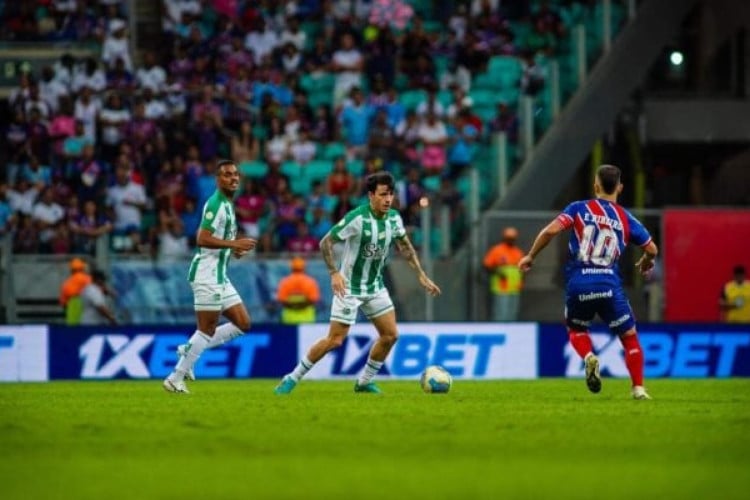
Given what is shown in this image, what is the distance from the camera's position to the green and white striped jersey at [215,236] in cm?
1695

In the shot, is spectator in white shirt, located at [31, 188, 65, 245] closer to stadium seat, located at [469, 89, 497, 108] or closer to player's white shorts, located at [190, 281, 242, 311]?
stadium seat, located at [469, 89, 497, 108]

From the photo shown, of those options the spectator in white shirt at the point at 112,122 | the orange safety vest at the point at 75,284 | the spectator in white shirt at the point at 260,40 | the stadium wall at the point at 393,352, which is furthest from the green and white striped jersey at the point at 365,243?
the spectator in white shirt at the point at 260,40

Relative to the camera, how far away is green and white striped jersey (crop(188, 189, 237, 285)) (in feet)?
55.6

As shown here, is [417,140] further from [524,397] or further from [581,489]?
[581,489]

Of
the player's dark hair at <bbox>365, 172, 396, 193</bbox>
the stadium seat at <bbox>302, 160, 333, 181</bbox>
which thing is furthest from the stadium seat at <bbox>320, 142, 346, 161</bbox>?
the player's dark hair at <bbox>365, 172, 396, 193</bbox>

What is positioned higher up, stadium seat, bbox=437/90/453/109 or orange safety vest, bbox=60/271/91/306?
stadium seat, bbox=437/90/453/109

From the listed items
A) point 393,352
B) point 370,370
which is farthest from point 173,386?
point 393,352

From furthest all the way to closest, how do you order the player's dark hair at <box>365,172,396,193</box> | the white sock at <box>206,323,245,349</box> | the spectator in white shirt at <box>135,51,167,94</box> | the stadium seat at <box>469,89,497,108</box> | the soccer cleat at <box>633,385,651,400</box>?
the spectator in white shirt at <box>135,51,167,94</box>
the stadium seat at <box>469,89,497,108</box>
the white sock at <box>206,323,245,349</box>
the player's dark hair at <box>365,172,396,193</box>
the soccer cleat at <box>633,385,651,400</box>

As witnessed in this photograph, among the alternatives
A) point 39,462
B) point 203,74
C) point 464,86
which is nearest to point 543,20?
point 464,86

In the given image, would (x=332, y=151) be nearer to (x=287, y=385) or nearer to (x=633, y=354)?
(x=287, y=385)

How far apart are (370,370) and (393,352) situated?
7.82m

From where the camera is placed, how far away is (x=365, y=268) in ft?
56.4

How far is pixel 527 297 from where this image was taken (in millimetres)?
26906

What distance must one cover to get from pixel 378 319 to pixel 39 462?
7.43 metres
